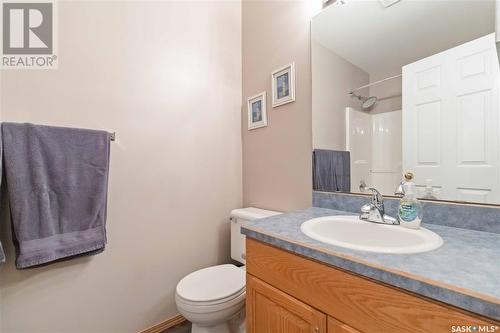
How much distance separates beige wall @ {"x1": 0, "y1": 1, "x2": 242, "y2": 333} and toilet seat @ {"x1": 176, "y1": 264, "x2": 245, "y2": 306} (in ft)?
0.96

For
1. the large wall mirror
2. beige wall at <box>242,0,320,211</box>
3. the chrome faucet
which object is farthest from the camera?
beige wall at <box>242,0,320,211</box>

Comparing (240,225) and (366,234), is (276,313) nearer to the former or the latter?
(366,234)

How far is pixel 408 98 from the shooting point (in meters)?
0.96

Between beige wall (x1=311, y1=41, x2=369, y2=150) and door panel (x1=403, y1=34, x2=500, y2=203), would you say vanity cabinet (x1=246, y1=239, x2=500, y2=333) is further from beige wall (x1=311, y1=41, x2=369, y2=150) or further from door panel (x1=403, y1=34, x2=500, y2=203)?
beige wall (x1=311, y1=41, x2=369, y2=150)

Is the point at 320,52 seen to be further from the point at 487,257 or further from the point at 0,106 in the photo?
the point at 0,106

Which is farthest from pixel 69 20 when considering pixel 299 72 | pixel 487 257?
pixel 487 257

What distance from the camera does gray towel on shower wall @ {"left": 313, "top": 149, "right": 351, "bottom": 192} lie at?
1.19 m

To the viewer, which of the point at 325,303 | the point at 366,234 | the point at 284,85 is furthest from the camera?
the point at 284,85

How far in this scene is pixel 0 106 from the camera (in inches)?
38.5

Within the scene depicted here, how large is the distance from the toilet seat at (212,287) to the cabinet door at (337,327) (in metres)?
0.63

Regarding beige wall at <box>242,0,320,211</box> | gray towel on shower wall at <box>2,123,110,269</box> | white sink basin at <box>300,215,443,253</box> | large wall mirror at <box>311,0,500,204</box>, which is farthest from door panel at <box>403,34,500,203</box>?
gray towel on shower wall at <box>2,123,110,269</box>
